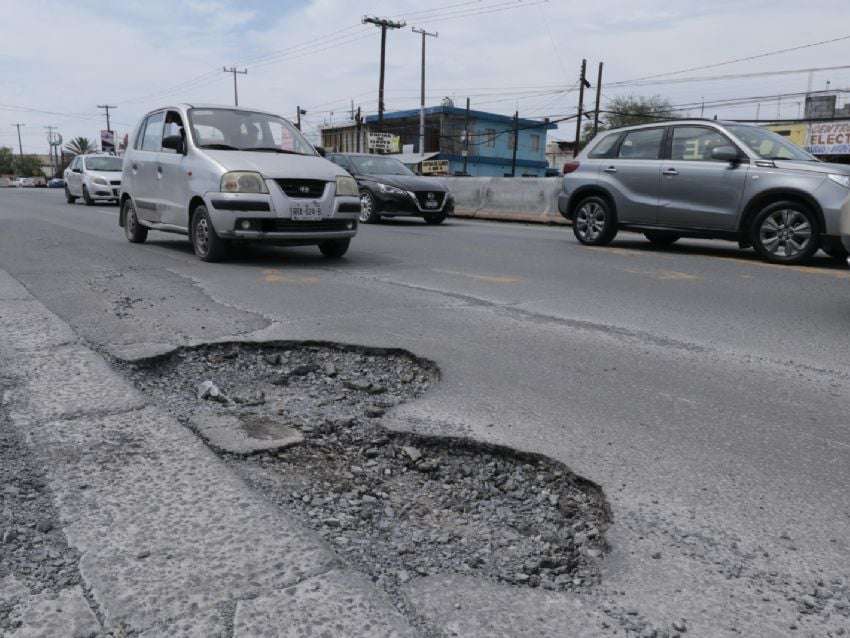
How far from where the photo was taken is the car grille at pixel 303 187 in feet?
25.7

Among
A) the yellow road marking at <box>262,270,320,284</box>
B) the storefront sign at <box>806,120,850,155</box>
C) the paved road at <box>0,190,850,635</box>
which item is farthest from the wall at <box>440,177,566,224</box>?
the storefront sign at <box>806,120,850,155</box>

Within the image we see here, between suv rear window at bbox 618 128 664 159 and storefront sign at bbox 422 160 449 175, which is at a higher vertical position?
suv rear window at bbox 618 128 664 159

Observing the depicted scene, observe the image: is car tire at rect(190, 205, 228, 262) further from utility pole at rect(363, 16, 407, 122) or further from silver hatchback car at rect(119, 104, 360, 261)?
utility pole at rect(363, 16, 407, 122)

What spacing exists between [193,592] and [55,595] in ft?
1.11

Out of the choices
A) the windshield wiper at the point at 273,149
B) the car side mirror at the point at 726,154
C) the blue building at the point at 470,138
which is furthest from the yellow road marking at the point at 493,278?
the blue building at the point at 470,138

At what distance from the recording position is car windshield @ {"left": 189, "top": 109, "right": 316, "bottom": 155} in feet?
27.8

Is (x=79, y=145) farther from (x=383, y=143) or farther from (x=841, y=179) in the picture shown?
(x=841, y=179)

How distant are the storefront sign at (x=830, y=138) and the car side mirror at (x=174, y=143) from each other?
1317 inches

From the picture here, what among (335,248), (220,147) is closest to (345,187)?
(335,248)

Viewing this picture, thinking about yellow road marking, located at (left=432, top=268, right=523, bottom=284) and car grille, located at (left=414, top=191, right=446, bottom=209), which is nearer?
yellow road marking, located at (left=432, top=268, right=523, bottom=284)

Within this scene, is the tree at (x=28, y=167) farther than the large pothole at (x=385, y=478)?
Yes

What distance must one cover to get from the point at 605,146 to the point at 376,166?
675cm

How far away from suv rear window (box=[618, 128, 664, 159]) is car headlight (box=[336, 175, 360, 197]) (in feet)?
13.3

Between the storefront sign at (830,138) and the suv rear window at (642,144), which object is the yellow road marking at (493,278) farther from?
the storefront sign at (830,138)
